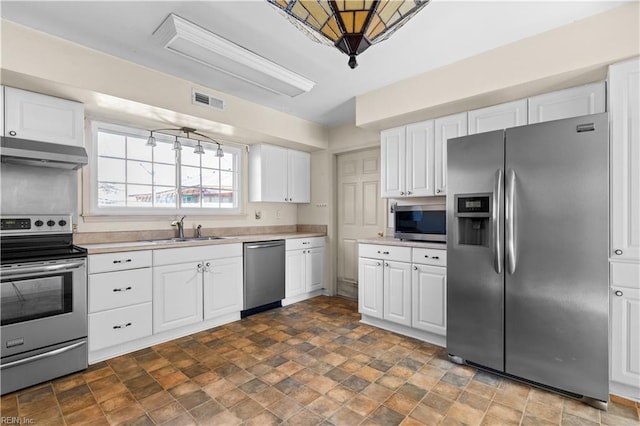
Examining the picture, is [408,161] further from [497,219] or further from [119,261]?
[119,261]

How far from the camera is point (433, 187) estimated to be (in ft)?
10.3

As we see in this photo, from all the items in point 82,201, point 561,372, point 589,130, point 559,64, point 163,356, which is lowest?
point 163,356

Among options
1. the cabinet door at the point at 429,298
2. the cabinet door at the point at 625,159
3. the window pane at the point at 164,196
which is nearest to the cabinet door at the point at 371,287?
the cabinet door at the point at 429,298

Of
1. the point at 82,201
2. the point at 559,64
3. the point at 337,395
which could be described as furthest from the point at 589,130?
the point at 82,201

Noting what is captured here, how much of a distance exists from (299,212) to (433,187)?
242 centimetres

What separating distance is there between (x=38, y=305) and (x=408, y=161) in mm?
3402

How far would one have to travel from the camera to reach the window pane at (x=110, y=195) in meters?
3.10

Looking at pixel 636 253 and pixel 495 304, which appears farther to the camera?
pixel 495 304

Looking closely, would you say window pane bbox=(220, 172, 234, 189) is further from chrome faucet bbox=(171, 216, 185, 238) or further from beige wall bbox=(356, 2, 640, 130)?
beige wall bbox=(356, 2, 640, 130)

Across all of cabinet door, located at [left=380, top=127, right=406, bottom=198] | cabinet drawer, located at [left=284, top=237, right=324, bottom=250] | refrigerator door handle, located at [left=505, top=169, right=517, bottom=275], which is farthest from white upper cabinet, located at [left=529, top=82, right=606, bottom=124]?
cabinet drawer, located at [left=284, top=237, right=324, bottom=250]

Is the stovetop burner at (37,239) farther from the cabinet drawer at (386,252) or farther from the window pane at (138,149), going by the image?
the cabinet drawer at (386,252)

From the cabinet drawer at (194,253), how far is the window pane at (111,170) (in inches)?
40.2

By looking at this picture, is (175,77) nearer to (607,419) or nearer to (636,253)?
(636,253)

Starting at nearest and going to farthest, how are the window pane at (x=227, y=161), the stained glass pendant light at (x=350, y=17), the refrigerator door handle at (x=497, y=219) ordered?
the stained glass pendant light at (x=350, y=17) → the refrigerator door handle at (x=497, y=219) → the window pane at (x=227, y=161)
